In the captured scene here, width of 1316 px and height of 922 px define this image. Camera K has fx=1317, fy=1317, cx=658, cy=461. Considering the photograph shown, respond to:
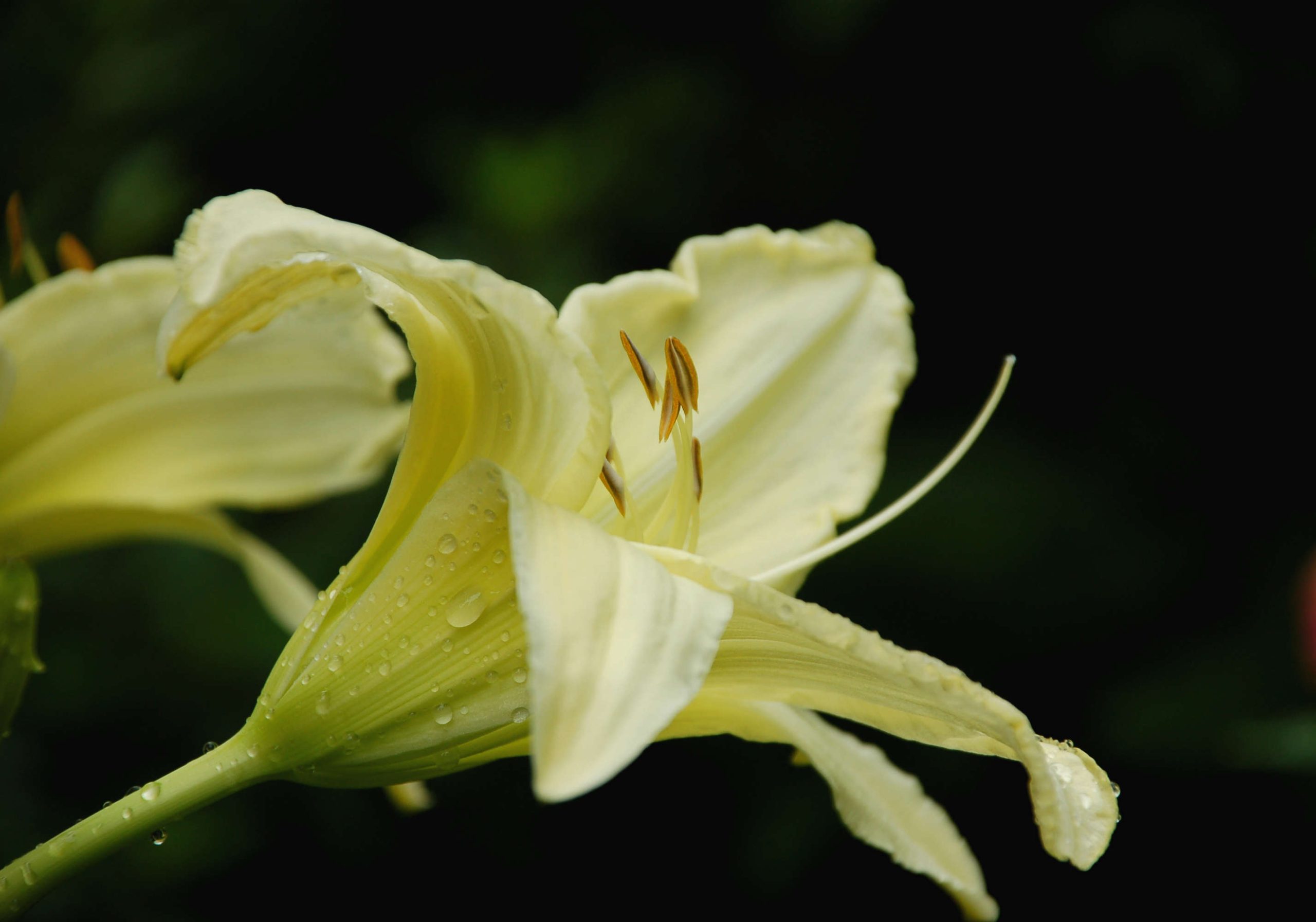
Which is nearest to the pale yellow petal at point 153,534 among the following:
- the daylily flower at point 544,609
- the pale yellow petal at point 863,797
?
the daylily flower at point 544,609

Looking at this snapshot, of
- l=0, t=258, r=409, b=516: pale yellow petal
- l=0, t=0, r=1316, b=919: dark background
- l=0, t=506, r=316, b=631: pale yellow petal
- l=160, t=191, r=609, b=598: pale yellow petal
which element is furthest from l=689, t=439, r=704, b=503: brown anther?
l=0, t=0, r=1316, b=919: dark background

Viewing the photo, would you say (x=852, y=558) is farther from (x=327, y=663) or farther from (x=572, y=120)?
(x=327, y=663)

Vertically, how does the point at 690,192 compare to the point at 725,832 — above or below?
above

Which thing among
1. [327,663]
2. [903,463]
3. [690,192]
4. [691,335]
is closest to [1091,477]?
[903,463]

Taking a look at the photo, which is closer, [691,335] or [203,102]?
[691,335]

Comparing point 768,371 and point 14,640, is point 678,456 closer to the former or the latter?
point 768,371

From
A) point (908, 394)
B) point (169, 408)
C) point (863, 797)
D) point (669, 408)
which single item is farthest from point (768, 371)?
point (908, 394)

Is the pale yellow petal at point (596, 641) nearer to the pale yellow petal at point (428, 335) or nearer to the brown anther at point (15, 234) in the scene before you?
the pale yellow petal at point (428, 335)

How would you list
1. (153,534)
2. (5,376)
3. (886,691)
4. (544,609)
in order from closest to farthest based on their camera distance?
(544,609)
(886,691)
(5,376)
(153,534)
